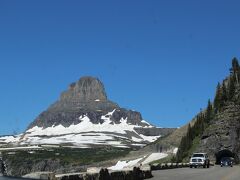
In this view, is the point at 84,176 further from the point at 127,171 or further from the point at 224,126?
the point at 224,126

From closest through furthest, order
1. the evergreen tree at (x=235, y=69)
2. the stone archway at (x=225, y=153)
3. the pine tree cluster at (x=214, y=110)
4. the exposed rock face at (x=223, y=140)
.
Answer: the stone archway at (x=225, y=153) < the exposed rock face at (x=223, y=140) < the pine tree cluster at (x=214, y=110) < the evergreen tree at (x=235, y=69)

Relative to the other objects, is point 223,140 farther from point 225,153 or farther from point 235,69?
point 235,69

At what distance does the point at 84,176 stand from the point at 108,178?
3.59 meters

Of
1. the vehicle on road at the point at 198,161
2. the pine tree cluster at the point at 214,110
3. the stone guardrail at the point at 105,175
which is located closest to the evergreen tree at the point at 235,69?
the pine tree cluster at the point at 214,110

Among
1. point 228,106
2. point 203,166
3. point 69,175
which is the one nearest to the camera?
point 69,175

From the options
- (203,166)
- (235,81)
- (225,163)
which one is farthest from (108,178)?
(235,81)

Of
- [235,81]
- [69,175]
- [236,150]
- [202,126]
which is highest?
[235,81]

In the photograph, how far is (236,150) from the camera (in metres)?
97.9

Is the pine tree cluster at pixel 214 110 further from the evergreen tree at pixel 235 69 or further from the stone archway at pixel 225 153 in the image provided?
the stone archway at pixel 225 153

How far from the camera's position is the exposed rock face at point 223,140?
9700 centimetres

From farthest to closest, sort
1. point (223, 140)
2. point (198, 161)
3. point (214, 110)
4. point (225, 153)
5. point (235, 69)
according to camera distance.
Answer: point (235, 69) → point (214, 110) → point (225, 153) → point (223, 140) → point (198, 161)

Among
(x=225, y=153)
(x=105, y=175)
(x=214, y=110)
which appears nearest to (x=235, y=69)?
(x=214, y=110)

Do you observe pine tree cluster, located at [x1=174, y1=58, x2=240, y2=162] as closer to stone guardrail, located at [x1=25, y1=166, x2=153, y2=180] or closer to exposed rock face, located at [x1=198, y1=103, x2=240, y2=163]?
exposed rock face, located at [x1=198, y1=103, x2=240, y2=163]

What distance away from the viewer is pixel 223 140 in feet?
324
